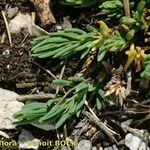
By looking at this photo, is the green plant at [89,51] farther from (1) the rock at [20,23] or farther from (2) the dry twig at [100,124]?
(1) the rock at [20,23]

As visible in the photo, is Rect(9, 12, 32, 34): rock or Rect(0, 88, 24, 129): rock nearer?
Rect(0, 88, 24, 129): rock

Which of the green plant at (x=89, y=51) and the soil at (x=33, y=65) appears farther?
the soil at (x=33, y=65)

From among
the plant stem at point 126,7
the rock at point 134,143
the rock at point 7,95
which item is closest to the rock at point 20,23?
the rock at point 7,95

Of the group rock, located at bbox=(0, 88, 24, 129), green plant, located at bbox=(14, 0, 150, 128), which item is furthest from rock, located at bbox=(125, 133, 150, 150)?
rock, located at bbox=(0, 88, 24, 129)

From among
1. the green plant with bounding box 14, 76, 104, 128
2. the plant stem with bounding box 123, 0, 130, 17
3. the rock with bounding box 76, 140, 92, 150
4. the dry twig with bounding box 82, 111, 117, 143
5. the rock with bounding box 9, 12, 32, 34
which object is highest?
the plant stem with bounding box 123, 0, 130, 17

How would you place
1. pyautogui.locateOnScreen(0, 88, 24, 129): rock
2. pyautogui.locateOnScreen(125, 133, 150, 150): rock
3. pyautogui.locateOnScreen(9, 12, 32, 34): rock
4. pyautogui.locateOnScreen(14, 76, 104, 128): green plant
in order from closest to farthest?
pyautogui.locateOnScreen(125, 133, 150, 150): rock, pyautogui.locateOnScreen(14, 76, 104, 128): green plant, pyautogui.locateOnScreen(0, 88, 24, 129): rock, pyautogui.locateOnScreen(9, 12, 32, 34): rock

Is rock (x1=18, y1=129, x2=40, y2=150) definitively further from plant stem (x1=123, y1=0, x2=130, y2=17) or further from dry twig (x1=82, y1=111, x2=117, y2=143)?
plant stem (x1=123, y1=0, x2=130, y2=17)

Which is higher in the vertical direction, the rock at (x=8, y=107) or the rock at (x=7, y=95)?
the rock at (x=7, y=95)
